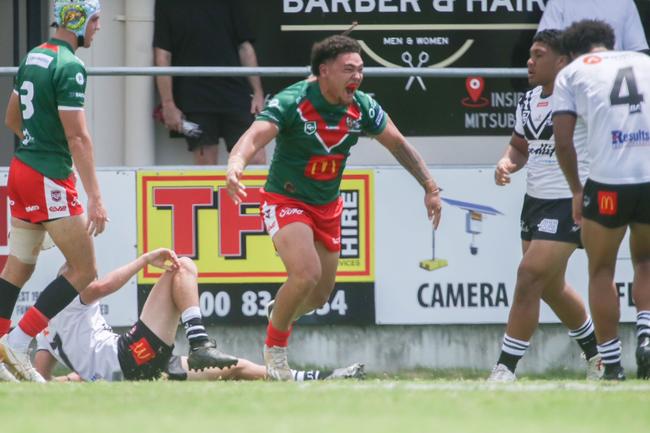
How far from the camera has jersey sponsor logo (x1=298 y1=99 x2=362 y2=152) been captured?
899 cm

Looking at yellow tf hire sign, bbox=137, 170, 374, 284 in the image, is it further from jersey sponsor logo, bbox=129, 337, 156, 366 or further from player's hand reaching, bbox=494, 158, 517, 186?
jersey sponsor logo, bbox=129, 337, 156, 366

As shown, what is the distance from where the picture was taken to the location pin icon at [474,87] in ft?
40.9

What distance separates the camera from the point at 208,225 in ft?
35.7

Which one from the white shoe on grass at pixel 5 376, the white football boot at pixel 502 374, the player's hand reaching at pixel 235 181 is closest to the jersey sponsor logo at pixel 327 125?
the player's hand reaching at pixel 235 181

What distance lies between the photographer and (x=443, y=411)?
22.7 feet

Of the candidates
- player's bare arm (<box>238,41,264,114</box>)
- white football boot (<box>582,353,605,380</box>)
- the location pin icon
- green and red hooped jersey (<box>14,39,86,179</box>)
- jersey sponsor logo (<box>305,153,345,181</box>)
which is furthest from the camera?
the location pin icon

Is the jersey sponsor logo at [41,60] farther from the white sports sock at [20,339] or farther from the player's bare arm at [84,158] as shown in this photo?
the white sports sock at [20,339]

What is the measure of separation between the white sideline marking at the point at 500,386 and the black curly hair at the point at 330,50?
1.95 metres

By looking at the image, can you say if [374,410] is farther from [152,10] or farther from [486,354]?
[152,10]

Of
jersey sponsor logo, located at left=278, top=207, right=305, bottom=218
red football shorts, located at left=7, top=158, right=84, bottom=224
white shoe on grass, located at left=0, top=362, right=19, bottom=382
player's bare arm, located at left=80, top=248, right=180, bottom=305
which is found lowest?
white shoe on grass, located at left=0, top=362, right=19, bottom=382

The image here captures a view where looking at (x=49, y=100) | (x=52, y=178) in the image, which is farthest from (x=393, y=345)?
(x=49, y=100)

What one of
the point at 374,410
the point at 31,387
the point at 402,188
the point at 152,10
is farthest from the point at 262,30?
the point at 374,410

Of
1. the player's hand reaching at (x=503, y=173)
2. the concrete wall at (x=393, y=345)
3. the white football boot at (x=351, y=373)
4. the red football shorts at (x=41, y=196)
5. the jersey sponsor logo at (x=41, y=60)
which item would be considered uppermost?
the jersey sponsor logo at (x=41, y=60)

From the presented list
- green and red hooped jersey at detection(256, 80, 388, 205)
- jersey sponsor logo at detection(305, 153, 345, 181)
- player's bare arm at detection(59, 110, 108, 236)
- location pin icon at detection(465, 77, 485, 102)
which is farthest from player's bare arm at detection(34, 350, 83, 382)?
location pin icon at detection(465, 77, 485, 102)
